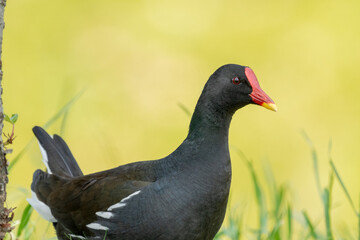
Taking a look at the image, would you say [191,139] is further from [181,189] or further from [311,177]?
[311,177]

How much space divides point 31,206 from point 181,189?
1058 mm

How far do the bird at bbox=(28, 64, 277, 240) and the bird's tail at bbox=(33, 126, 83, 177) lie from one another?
0.37m

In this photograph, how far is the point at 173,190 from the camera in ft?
12.9

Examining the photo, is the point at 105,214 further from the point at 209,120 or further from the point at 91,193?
the point at 209,120

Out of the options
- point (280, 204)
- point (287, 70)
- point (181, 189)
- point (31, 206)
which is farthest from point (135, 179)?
point (287, 70)

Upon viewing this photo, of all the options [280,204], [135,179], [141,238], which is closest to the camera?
[141,238]

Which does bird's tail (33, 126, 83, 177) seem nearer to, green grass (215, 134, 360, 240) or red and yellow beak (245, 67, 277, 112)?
green grass (215, 134, 360, 240)

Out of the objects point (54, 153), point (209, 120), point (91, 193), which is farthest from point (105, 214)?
point (54, 153)

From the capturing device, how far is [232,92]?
4.09 meters

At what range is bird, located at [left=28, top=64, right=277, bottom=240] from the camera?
12.6 feet

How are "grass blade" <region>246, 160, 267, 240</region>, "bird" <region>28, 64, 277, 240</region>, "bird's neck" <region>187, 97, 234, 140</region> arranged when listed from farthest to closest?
"grass blade" <region>246, 160, 267, 240</region>, "bird's neck" <region>187, 97, 234, 140</region>, "bird" <region>28, 64, 277, 240</region>

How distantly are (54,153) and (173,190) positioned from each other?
127 cm

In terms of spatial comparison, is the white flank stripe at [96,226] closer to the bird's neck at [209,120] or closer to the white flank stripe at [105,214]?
the white flank stripe at [105,214]

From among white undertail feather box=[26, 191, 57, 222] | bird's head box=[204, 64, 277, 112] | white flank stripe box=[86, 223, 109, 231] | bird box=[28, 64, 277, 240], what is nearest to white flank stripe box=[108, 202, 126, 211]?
bird box=[28, 64, 277, 240]
